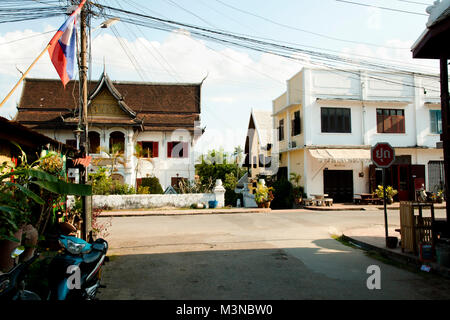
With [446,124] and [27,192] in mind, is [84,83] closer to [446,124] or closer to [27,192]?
[27,192]

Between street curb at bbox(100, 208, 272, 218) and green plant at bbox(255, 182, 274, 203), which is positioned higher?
green plant at bbox(255, 182, 274, 203)

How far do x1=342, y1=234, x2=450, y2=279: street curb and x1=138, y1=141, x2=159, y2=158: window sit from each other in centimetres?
1756

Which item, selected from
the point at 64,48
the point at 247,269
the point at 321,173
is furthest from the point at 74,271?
the point at 321,173

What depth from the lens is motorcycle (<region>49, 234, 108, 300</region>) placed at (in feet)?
13.6

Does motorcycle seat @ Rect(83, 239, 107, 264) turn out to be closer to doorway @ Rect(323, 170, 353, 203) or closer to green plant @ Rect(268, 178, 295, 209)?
green plant @ Rect(268, 178, 295, 209)

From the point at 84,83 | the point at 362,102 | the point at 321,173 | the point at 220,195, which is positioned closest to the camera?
the point at 84,83

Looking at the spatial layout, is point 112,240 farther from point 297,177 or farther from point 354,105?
point 354,105

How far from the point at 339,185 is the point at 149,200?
38.0 feet

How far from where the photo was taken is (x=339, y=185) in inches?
842

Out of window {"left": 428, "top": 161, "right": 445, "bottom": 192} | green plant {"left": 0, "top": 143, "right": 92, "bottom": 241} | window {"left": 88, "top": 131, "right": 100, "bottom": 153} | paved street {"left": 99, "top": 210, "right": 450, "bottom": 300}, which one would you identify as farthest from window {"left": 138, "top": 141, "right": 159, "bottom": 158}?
window {"left": 428, "top": 161, "right": 445, "bottom": 192}

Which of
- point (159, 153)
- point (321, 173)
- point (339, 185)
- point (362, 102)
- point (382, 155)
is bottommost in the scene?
point (339, 185)
